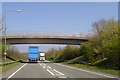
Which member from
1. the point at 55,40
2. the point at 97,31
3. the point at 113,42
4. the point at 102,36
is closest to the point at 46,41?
the point at 55,40

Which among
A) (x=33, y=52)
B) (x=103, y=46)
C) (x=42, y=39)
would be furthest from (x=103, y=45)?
(x=33, y=52)

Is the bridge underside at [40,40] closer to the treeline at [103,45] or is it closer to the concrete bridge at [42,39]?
the concrete bridge at [42,39]

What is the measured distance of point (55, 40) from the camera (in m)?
85.2

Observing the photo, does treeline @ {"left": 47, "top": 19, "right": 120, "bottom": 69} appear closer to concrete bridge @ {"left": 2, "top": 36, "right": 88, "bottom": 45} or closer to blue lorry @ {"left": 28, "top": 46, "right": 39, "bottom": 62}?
concrete bridge @ {"left": 2, "top": 36, "right": 88, "bottom": 45}

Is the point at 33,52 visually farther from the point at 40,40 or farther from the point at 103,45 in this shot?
the point at 103,45

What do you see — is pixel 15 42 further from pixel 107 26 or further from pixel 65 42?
pixel 107 26

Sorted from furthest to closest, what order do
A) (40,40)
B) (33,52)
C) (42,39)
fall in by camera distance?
(33,52) < (40,40) < (42,39)

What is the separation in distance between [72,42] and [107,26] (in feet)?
85.6

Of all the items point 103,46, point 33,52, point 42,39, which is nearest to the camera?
point 103,46

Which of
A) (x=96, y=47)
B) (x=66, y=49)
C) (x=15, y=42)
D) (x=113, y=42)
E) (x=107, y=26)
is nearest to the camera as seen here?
(x=113, y=42)

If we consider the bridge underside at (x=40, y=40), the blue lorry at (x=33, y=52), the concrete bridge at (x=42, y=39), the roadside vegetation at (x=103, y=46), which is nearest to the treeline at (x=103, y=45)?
the roadside vegetation at (x=103, y=46)

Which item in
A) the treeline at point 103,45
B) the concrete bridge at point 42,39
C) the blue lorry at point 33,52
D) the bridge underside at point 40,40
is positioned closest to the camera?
the treeline at point 103,45

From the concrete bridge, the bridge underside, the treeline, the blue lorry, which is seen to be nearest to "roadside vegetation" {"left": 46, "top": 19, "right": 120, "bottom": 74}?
the treeline

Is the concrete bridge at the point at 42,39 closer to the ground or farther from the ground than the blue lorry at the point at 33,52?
farther from the ground
